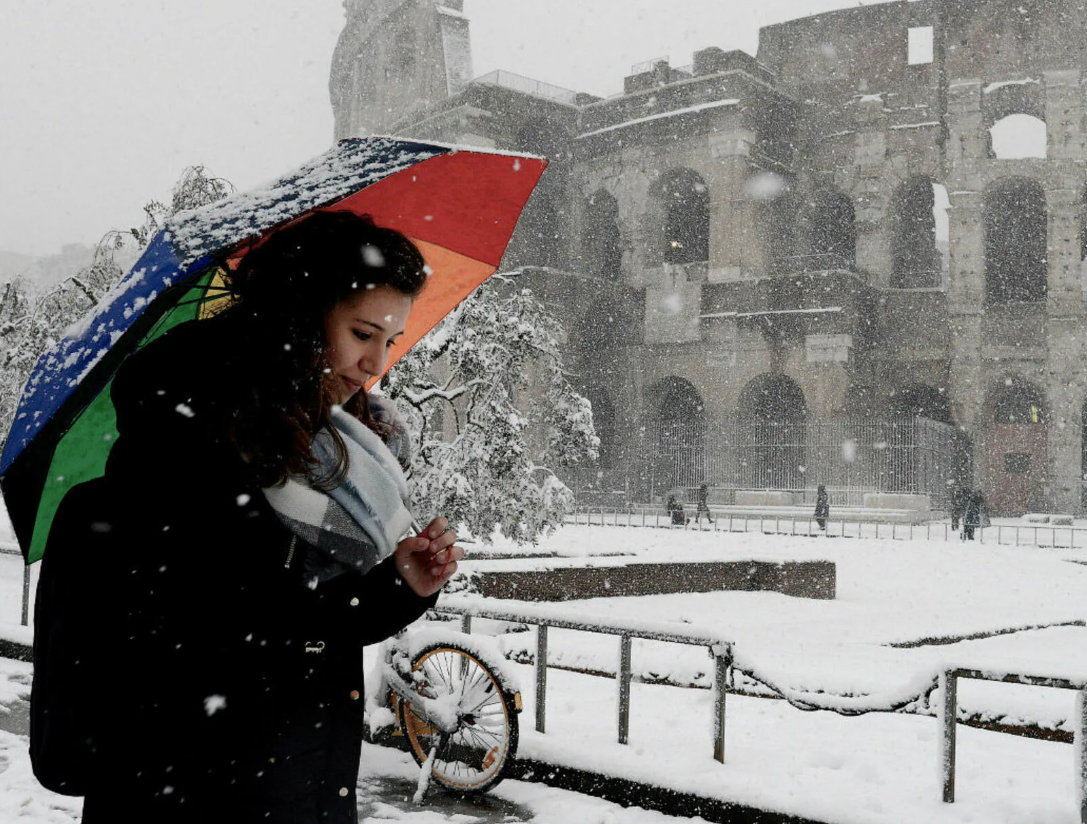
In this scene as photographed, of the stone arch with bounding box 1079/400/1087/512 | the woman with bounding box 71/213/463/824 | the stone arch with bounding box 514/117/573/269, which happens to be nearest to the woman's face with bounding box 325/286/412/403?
the woman with bounding box 71/213/463/824

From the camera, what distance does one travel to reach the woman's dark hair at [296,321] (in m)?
1.70

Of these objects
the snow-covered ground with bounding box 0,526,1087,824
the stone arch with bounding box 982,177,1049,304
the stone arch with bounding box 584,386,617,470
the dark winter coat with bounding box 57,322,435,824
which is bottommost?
the snow-covered ground with bounding box 0,526,1087,824

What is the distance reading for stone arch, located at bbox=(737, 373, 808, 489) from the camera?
32656 millimetres

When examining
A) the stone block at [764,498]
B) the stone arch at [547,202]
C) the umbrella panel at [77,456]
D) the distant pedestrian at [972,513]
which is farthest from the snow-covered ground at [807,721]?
the stone arch at [547,202]

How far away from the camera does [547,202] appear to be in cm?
3978

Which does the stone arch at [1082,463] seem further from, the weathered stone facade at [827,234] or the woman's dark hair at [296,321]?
the woman's dark hair at [296,321]

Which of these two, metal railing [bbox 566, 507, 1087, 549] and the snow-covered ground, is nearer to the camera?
the snow-covered ground

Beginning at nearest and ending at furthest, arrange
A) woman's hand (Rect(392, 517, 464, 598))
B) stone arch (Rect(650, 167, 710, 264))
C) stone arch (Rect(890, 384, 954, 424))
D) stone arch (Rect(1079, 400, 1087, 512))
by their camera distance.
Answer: woman's hand (Rect(392, 517, 464, 598))
stone arch (Rect(1079, 400, 1087, 512))
stone arch (Rect(890, 384, 954, 424))
stone arch (Rect(650, 167, 710, 264))

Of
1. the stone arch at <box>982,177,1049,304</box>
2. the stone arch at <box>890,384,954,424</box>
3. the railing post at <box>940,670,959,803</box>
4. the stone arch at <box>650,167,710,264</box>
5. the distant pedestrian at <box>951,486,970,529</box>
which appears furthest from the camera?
the stone arch at <box>982,177,1049,304</box>

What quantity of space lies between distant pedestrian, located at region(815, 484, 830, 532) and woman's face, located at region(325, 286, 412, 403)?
2672 cm

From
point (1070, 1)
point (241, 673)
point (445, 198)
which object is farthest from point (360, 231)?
point (1070, 1)

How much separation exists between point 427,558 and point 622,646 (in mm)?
3992

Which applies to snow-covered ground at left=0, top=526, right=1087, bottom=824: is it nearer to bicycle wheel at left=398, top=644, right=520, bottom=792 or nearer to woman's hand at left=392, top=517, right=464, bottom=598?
bicycle wheel at left=398, top=644, right=520, bottom=792

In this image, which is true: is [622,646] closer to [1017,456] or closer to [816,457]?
[816,457]
